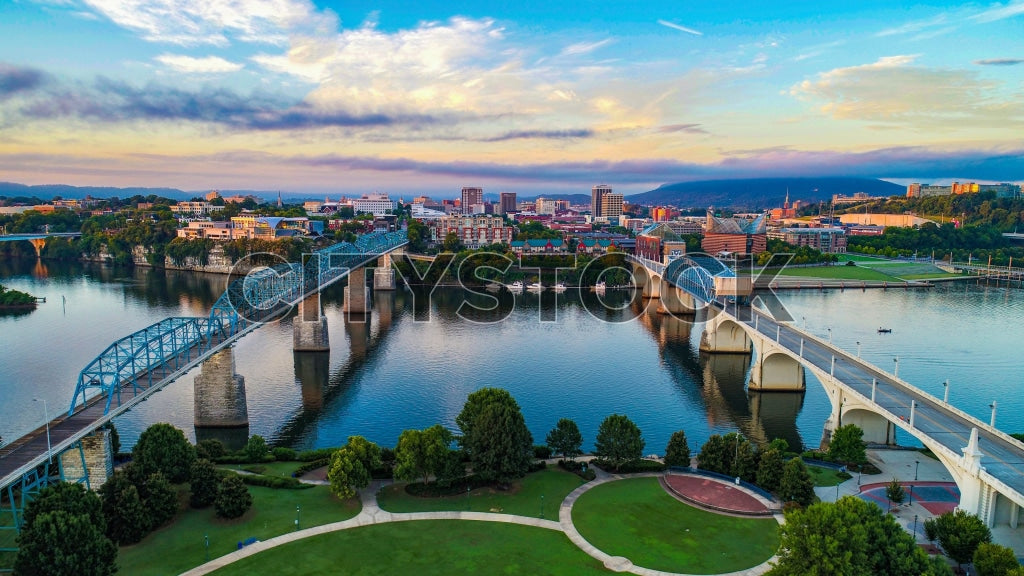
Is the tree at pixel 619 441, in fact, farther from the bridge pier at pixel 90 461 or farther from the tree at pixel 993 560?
the bridge pier at pixel 90 461

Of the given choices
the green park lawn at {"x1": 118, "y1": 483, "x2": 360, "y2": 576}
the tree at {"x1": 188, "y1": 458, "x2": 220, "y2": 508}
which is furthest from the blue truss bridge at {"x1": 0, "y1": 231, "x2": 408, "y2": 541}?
the green park lawn at {"x1": 118, "y1": 483, "x2": 360, "y2": 576}

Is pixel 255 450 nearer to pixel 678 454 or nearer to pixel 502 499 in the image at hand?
pixel 502 499

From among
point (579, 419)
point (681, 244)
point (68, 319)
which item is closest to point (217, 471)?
point (579, 419)

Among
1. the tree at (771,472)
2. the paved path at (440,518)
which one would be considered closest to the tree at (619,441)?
the paved path at (440,518)

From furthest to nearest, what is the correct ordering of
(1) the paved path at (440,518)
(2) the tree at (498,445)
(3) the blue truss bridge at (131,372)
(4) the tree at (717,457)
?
(4) the tree at (717,457) → (2) the tree at (498,445) → (3) the blue truss bridge at (131,372) → (1) the paved path at (440,518)

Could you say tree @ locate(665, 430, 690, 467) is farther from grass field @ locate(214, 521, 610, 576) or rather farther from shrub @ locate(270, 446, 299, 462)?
shrub @ locate(270, 446, 299, 462)

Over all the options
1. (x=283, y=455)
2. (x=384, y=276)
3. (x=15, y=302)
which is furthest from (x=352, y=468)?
(x=384, y=276)
